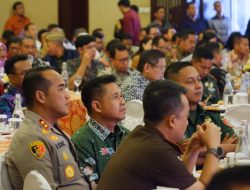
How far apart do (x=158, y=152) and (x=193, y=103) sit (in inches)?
66.6

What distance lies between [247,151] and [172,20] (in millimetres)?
11671

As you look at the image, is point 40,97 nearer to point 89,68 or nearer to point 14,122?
point 14,122

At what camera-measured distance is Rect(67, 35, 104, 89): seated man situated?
7758 mm

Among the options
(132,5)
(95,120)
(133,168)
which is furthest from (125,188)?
(132,5)

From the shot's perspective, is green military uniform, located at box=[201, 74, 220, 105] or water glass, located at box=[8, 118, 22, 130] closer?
water glass, located at box=[8, 118, 22, 130]

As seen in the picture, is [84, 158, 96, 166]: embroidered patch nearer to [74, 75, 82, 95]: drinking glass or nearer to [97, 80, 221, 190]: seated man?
[97, 80, 221, 190]: seated man

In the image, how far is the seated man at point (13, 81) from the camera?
17.6 ft

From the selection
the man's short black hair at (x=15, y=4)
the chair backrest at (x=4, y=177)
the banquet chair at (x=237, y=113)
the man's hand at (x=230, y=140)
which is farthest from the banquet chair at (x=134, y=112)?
the man's short black hair at (x=15, y=4)

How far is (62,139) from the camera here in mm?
3336

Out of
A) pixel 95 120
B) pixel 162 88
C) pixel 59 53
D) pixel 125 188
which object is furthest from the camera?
pixel 59 53

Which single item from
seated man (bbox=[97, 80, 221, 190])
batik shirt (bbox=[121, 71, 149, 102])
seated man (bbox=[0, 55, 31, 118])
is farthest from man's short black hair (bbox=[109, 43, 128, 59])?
seated man (bbox=[97, 80, 221, 190])

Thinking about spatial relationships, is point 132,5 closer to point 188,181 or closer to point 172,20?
point 172,20

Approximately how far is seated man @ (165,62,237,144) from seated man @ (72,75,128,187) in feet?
2.18

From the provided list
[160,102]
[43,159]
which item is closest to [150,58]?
[43,159]
